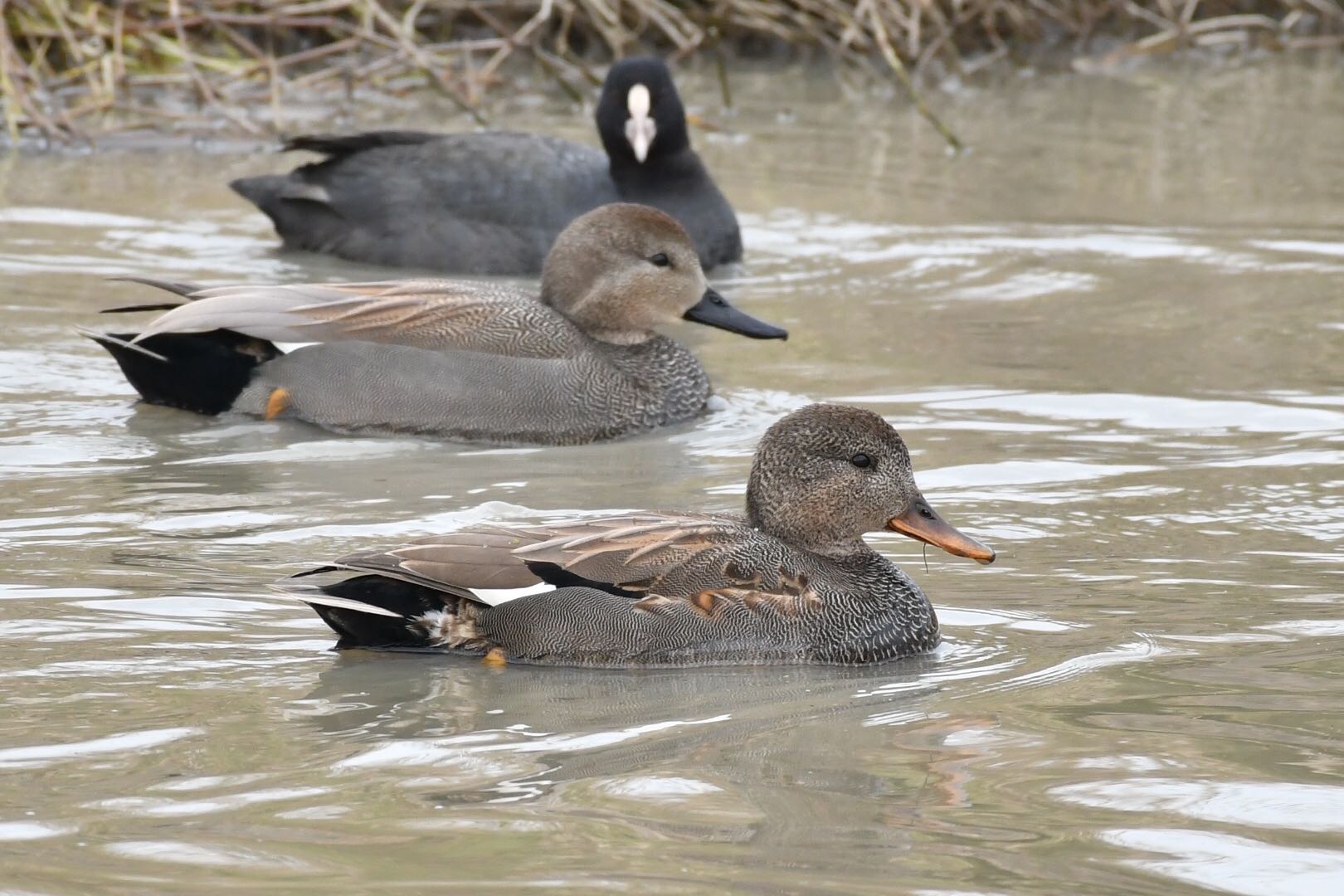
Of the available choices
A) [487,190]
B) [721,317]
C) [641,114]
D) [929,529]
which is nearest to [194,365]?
[721,317]

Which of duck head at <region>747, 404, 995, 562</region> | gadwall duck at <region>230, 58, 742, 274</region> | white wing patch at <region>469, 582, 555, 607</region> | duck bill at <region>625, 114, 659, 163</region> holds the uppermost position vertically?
duck bill at <region>625, 114, 659, 163</region>

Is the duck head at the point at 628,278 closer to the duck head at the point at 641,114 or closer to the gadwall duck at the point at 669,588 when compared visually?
the duck head at the point at 641,114

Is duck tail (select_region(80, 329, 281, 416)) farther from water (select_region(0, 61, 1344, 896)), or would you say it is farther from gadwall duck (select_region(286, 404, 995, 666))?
gadwall duck (select_region(286, 404, 995, 666))

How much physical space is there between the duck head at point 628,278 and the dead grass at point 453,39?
4202 millimetres

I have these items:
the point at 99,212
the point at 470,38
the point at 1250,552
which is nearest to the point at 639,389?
the point at 1250,552

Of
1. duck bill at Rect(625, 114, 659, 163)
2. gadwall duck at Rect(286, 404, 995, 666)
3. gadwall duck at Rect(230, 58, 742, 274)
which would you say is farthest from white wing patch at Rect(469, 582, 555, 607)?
duck bill at Rect(625, 114, 659, 163)

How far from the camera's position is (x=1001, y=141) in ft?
46.2

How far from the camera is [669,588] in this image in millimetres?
5266

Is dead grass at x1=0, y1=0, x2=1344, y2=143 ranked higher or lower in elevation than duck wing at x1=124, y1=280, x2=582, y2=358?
higher

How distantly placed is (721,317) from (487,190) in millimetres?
2390

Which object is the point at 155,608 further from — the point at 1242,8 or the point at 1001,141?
the point at 1242,8

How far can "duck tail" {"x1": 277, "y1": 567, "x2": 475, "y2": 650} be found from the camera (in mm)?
5160

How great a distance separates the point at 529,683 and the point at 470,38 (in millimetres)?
11577

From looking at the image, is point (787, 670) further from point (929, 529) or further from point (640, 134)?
point (640, 134)
